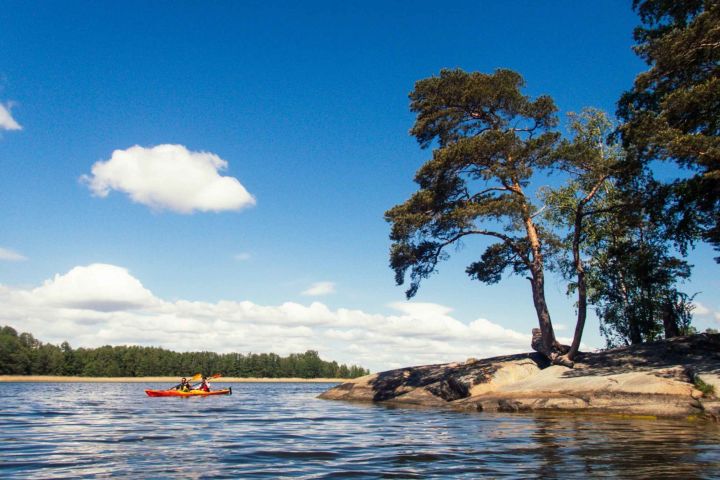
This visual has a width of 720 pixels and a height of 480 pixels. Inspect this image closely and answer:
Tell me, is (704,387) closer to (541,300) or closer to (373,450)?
(541,300)

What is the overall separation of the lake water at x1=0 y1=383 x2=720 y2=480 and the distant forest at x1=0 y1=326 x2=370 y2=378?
11813 centimetres

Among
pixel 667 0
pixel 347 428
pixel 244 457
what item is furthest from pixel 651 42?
pixel 244 457

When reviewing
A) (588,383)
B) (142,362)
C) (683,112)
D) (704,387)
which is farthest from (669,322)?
(142,362)

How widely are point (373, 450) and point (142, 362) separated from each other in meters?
140

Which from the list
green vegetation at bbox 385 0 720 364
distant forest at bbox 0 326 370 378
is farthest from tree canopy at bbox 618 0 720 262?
distant forest at bbox 0 326 370 378

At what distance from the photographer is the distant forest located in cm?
11512

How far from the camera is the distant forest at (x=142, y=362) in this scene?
115125 mm

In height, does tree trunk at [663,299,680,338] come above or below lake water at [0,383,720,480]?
above

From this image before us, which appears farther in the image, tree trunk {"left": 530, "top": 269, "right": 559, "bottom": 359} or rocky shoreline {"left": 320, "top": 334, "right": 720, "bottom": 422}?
tree trunk {"left": 530, "top": 269, "right": 559, "bottom": 359}

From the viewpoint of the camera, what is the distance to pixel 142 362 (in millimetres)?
135125

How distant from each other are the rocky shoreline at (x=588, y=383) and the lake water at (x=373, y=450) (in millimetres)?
1730

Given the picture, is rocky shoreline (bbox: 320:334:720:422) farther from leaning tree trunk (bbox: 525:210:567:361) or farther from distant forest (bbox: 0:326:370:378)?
distant forest (bbox: 0:326:370:378)

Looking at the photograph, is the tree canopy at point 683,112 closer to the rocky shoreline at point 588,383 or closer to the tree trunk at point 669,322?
the rocky shoreline at point 588,383

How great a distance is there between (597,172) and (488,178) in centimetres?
477
